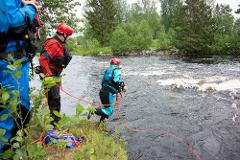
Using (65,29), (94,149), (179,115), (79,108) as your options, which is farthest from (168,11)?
(79,108)

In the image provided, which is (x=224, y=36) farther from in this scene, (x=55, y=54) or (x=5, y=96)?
(x=5, y=96)

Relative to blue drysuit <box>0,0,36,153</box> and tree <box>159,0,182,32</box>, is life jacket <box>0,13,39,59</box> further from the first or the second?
tree <box>159,0,182,32</box>

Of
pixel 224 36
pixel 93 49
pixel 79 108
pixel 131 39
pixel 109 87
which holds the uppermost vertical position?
pixel 79 108

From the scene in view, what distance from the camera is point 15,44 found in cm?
316

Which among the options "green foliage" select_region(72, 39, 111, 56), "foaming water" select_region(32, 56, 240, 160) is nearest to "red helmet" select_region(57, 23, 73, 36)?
"foaming water" select_region(32, 56, 240, 160)

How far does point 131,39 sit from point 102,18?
46.0 feet

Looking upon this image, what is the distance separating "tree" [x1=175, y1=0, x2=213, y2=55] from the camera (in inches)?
1786

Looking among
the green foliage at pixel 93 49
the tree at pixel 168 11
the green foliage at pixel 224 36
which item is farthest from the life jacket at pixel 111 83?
the tree at pixel 168 11

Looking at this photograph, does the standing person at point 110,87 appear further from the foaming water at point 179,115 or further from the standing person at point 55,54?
the standing person at point 55,54

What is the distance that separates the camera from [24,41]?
324cm

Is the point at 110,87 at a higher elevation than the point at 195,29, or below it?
below

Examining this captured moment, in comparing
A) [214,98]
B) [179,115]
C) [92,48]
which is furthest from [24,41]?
[92,48]

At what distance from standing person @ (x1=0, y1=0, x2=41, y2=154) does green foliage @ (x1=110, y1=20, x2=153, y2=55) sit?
49.9 m

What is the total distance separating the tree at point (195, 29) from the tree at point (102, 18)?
2052 cm
